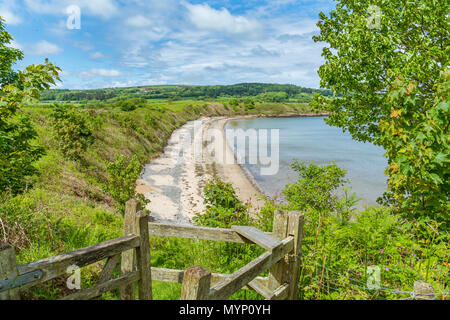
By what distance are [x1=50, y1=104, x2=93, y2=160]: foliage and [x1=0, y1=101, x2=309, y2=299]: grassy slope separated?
0.65 metres

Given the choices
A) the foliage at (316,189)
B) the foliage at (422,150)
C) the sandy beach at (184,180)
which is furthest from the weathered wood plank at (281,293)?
the sandy beach at (184,180)

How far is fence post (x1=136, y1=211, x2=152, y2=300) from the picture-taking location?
3.49 m

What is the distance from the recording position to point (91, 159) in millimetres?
19219

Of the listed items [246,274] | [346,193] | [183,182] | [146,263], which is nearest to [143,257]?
[146,263]

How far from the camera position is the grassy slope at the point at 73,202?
498 cm

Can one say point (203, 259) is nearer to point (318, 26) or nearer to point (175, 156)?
point (318, 26)

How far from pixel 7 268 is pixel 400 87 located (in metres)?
5.55

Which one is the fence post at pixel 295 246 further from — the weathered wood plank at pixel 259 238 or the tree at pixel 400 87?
the tree at pixel 400 87

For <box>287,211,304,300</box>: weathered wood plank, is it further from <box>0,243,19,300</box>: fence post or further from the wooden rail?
<box>0,243,19,300</box>: fence post

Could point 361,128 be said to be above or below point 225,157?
above

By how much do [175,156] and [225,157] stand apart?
7.01 m

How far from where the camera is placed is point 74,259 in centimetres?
266

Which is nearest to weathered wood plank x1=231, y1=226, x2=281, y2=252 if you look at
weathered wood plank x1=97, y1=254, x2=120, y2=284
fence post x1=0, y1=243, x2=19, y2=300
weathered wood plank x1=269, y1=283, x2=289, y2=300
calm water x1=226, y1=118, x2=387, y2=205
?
weathered wood plank x1=269, y1=283, x2=289, y2=300
